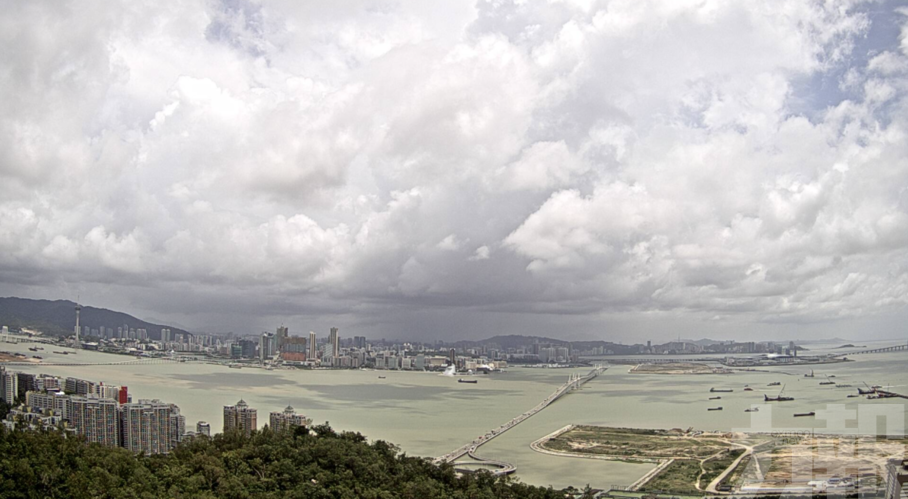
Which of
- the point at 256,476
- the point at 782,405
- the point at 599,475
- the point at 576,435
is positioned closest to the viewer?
the point at 256,476

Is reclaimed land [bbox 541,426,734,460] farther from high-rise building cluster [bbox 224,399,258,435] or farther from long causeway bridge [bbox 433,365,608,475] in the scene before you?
high-rise building cluster [bbox 224,399,258,435]

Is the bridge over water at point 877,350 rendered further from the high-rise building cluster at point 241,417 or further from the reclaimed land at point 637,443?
the high-rise building cluster at point 241,417

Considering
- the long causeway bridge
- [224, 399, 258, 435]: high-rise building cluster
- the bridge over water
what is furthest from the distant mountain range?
the bridge over water

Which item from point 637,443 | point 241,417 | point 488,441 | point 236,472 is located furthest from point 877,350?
point 236,472

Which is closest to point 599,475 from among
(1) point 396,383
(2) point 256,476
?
(2) point 256,476

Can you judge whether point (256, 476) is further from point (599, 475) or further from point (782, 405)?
point (782, 405)
